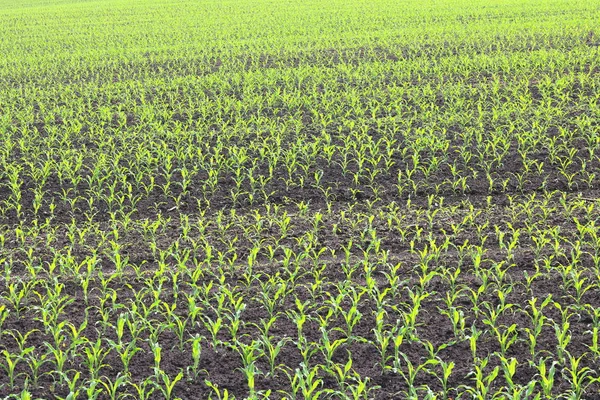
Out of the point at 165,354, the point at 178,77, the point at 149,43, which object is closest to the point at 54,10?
the point at 149,43

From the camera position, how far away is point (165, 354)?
17.1 ft

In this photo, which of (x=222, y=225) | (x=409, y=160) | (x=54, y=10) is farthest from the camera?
(x=54, y=10)

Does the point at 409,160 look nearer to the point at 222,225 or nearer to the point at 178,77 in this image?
the point at 222,225

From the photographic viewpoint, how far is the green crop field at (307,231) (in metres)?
4.99

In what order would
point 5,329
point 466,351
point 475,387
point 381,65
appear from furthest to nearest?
point 381,65 → point 5,329 → point 466,351 → point 475,387

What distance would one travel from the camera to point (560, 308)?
5273 mm

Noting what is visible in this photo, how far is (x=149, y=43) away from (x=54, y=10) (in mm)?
15765

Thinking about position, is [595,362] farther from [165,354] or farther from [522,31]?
[522,31]

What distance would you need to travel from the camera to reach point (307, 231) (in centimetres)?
725

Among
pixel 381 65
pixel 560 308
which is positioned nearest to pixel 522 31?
pixel 381 65

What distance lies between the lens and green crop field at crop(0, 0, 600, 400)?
4988 millimetres

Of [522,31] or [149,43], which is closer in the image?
[522,31]

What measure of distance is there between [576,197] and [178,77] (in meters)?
9.43

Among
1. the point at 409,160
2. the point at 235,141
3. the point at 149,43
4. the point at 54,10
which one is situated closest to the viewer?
the point at 409,160
